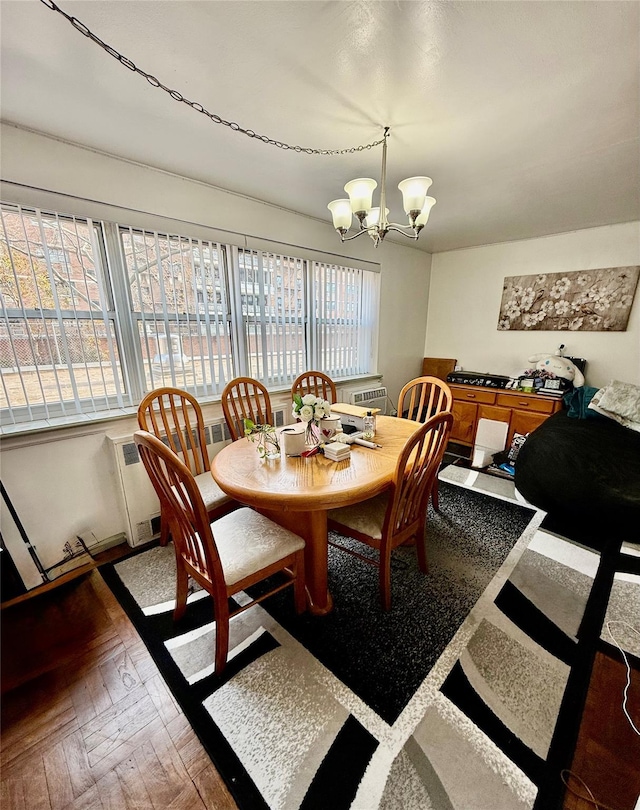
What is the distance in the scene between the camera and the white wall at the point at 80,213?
5.14 ft

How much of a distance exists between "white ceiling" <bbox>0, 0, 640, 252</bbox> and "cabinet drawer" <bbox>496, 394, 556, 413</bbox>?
1822mm

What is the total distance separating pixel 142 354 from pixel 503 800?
8.63 feet

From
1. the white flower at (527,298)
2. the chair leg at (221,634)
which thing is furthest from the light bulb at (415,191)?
the white flower at (527,298)

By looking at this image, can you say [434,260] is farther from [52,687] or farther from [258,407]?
[52,687]

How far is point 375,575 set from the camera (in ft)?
5.80

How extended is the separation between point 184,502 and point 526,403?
11.2 feet

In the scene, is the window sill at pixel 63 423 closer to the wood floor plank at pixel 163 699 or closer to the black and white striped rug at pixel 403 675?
the black and white striped rug at pixel 403 675

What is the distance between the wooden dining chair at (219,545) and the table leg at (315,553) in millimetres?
68

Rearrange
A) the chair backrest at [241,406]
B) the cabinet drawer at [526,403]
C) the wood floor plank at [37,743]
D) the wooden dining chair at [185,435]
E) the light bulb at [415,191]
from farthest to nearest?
1. the cabinet drawer at [526,403]
2. the chair backrest at [241,406]
3. the wooden dining chair at [185,435]
4. the light bulb at [415,191]
5. the wood floor plank at [37,743]

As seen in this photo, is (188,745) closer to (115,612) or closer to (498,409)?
(115,612)

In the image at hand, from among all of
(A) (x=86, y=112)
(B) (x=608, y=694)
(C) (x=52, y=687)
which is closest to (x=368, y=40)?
(A) (x=86, y=112)

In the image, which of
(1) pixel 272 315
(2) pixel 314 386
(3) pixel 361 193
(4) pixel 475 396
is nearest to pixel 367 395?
(2) pixel 314 386

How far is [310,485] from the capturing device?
1.30 metres

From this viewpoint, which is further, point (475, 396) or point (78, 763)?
point (475, 396)
